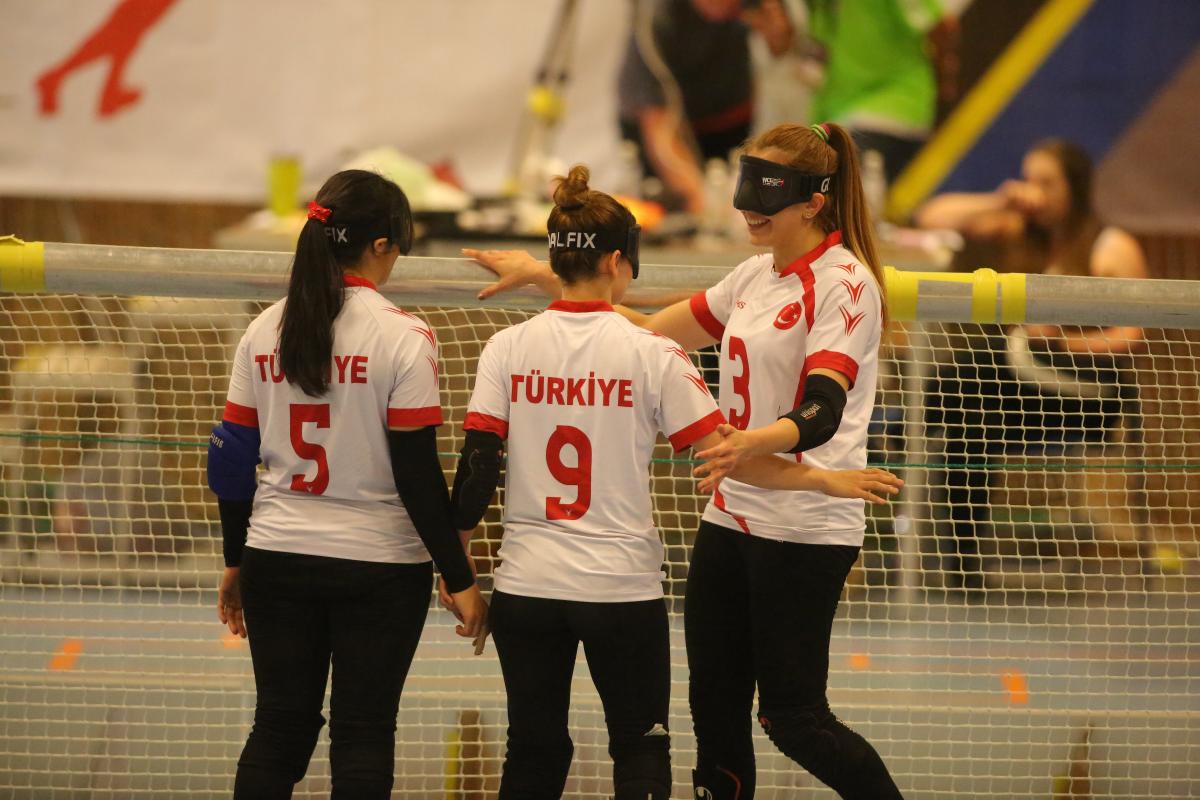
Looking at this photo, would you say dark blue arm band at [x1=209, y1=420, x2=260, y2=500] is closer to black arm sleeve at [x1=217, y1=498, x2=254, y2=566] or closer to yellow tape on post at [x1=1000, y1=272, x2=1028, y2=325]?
black arm sleeve at [x1=217, y1=498, x2=254, y2=566]

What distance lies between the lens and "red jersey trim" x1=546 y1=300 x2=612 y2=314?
242cm

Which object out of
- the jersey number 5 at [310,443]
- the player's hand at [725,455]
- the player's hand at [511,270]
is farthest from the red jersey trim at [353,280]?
the player's hand at [725,455]

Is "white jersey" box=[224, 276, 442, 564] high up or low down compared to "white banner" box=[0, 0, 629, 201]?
down

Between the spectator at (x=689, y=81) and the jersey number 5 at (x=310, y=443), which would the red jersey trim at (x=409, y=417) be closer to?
the jersey number 5 at (x=310, y=443)

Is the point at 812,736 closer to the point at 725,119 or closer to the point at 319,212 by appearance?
the point at 319,212

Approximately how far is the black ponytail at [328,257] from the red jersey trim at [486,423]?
279 mm

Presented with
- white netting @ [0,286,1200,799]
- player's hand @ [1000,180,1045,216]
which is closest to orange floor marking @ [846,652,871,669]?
white netting @ [0,286,1200,799]

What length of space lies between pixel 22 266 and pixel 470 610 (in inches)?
55.0

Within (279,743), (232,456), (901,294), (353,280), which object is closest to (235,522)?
(232,456)

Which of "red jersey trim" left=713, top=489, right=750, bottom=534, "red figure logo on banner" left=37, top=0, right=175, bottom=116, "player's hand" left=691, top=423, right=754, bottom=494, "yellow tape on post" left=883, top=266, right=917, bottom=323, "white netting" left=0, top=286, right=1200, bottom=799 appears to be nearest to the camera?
"player's hand" left=691, top=423, right=754, bottom=494

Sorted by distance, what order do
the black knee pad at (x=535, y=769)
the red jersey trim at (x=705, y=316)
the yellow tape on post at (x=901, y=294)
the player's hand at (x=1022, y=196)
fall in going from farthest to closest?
the player's hand at (x=1022, y=196) → the yellow tape on post at (x=901, y=294) → the red jersey trim at (x=705, y=316) → the black knee pad at (x=535, y=769)

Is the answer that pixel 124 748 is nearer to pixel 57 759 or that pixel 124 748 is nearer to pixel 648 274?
pixel 57 759

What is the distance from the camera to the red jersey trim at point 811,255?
102 inches

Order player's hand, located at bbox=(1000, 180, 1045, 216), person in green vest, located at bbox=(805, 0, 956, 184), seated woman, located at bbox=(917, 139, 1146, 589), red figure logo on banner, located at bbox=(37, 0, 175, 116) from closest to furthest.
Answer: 1. seated woman, located at bbox=(917, 139, 1146, 589)
2. player's hand, located at bbox=(1000, 180, 1045, 216)
3. red figure logo on banner, located at bbox=(37, 0, 175, 116)
4. person in green vest, located at bbox=(805, 0, 956, 184)
